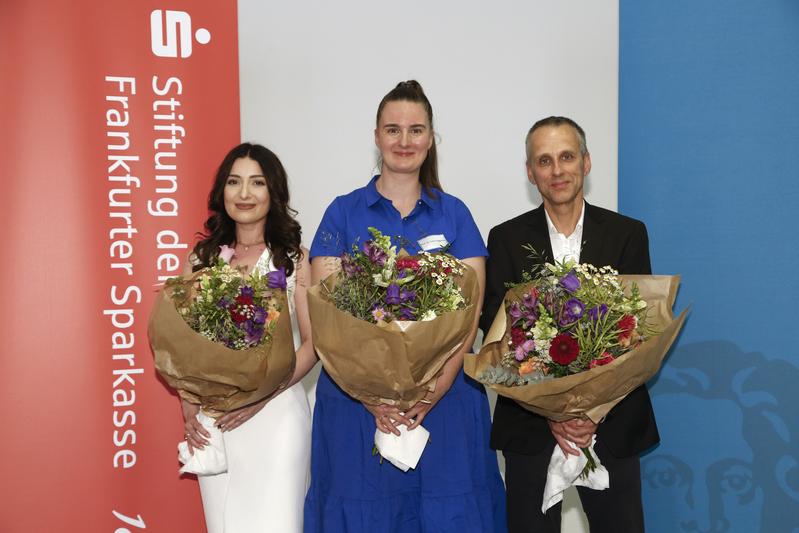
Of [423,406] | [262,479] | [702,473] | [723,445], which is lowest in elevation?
[702,473]

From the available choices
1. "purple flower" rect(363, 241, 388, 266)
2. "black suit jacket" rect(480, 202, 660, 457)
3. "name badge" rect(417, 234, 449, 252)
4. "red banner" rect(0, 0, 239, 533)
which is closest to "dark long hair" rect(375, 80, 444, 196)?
"name badge" rect(417, 234, 449, 252)

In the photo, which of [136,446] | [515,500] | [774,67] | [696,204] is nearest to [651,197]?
[696,204]

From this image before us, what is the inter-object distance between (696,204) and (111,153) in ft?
9.00

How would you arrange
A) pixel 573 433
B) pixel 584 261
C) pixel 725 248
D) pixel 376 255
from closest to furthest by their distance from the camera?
pixel 376 255
pixel 573 433
pixel 584 261
pixel 725 248

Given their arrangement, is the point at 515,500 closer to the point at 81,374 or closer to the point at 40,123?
the point at 81,374

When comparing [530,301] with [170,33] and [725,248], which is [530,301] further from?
[170,33]

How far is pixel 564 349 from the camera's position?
2074mm

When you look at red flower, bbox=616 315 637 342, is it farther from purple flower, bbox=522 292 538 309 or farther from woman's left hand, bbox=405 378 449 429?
woman's left hand, bbox=405 378 449 429

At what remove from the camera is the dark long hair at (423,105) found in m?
2.72

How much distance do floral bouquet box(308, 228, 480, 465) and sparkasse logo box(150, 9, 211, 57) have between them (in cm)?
162

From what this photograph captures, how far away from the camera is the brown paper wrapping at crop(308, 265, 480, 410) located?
6.82 ft

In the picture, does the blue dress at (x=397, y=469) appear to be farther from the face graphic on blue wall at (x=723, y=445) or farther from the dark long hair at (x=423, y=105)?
the face graphic on blue wall at (x=723, y=445)

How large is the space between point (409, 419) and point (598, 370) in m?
0.74

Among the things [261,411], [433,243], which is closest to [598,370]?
[433,243]
